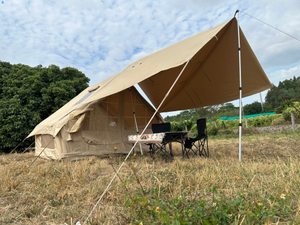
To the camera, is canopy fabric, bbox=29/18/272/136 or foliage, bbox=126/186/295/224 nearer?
foliage, bbox=126/186/295/224

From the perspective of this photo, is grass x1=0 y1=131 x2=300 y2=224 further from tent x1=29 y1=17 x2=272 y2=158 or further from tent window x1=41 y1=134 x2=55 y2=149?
tent window x1=41 y1=134 x2=55 y2=149

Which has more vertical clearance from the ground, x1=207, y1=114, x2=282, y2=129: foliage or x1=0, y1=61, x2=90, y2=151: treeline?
x1=0, y1=61, x2=90, y2=151: treeline

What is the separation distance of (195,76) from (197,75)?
2.3 inches

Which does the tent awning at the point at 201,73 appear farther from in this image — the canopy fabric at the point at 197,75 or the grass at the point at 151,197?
the grass at the point at 151,197

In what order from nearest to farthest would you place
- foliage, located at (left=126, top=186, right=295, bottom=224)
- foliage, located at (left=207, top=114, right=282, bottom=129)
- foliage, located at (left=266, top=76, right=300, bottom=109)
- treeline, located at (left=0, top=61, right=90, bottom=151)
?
foliage, located at (left=126, top=186, right=295, bottom=224), treeline, located at (left=0, top=61, right=90, bottom=151), foliage, located at (left=207, top=114, right=282, bottom=129), foliage, located at (left=266, top=76, right=300, bottom=109)

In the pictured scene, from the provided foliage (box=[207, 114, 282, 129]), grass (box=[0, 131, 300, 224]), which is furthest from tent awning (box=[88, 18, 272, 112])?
foliage (box=[207, 114, 282, 129])

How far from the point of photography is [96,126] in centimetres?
450

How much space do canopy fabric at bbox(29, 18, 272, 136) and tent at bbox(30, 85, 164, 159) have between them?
0.11 m

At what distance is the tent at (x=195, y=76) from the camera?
327 centimetres

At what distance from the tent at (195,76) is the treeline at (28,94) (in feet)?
15.2

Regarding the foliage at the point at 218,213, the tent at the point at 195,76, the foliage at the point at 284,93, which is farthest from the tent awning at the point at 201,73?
the foliage at the point at 284,93

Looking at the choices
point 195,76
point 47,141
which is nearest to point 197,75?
point 195,76

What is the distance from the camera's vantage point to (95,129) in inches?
176

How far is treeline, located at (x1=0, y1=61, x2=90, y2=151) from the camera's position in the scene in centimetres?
805
